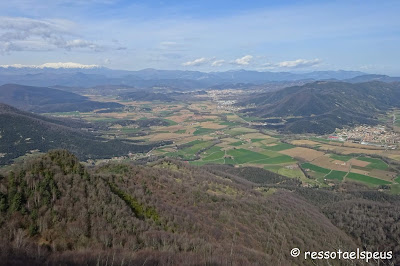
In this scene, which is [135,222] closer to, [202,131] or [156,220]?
[156,220]

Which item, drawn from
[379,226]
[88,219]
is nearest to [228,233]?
[88,219]

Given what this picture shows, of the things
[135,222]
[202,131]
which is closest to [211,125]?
[202,131]

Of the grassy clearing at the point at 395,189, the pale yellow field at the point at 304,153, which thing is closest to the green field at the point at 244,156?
the pale yellow field at the point at 304,153

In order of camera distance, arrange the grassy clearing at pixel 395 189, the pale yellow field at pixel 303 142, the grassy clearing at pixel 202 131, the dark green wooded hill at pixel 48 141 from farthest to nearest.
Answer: the grassy clearing at pixel 202 131
the pale yellow field at pixel 303 142
the dark green wooded hill at pixel 48 141
the grassy clearing at pixel 395 189

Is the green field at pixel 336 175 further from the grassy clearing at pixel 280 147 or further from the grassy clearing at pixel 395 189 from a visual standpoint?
the grassy clearing at pixel 280 147

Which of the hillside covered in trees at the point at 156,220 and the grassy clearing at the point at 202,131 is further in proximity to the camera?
the grassy clearing at the point at 202,131

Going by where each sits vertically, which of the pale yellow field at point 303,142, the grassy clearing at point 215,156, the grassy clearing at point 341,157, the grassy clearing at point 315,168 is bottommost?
the grassy clearing at point 215,156
